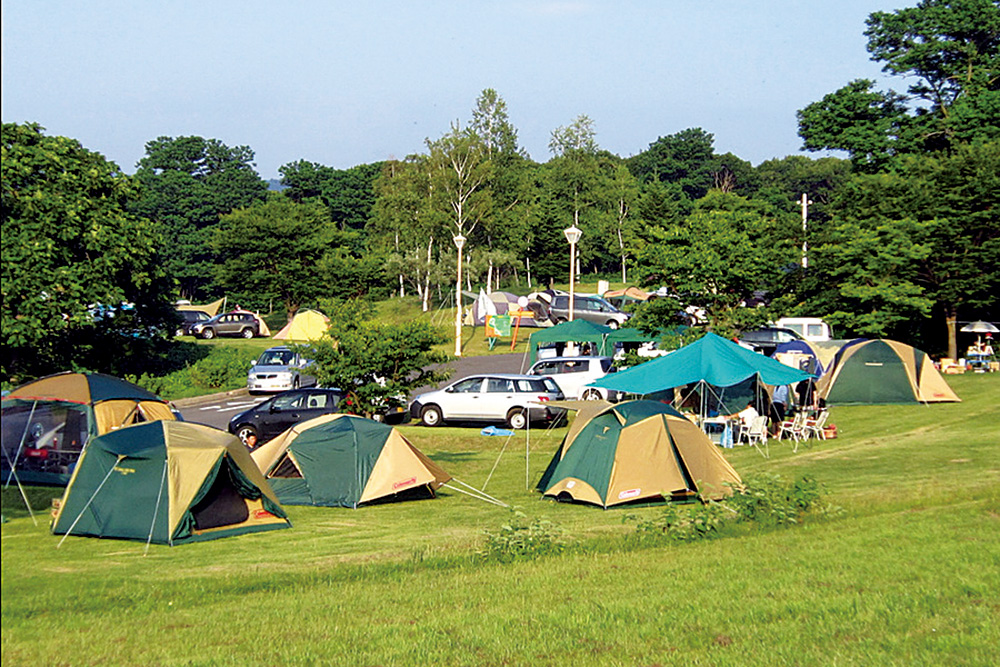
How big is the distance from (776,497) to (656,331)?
15.1 metres

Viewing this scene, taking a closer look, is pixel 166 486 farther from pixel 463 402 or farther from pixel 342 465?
pixel 463 402

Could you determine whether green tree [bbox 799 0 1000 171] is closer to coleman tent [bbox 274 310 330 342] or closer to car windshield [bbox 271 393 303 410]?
coleman tent [bbox 274 310 330 342]

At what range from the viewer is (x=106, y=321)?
13.9 ft

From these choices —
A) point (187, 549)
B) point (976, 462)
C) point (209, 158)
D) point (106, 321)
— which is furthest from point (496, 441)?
point (106, 321)

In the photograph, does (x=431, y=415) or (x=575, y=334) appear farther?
(x=575, y=334)

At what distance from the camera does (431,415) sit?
78.8ft

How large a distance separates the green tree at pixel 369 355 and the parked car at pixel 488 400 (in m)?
3.82

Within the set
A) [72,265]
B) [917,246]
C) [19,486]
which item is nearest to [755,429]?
[917,246]

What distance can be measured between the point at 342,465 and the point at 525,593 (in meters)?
7.04

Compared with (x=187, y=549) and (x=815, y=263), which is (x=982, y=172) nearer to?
(x=815, y=263)

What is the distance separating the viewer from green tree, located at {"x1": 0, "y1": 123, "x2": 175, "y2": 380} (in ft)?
9.57

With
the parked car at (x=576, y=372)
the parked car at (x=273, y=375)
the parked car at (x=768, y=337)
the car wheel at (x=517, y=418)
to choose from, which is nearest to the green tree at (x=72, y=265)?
the car wheel at (x=517, y=418)

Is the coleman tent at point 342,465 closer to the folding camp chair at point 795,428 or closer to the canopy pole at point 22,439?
the folding camp chair at point 795,428

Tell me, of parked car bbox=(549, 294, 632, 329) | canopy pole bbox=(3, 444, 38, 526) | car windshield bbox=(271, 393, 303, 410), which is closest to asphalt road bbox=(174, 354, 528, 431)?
car windshield bbox=(271, 393, 303, 410)
